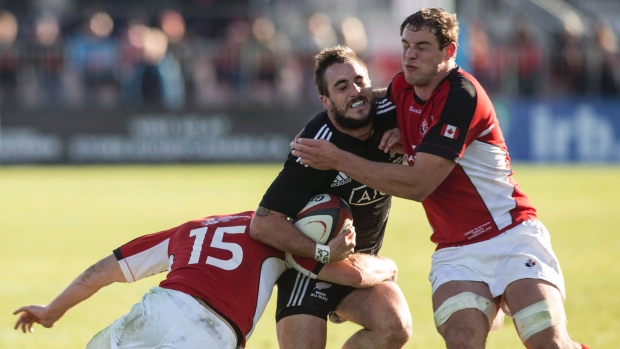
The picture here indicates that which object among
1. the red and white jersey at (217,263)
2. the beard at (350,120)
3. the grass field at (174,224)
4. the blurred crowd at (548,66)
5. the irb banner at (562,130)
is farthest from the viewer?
the blurred crowd at (548,66)

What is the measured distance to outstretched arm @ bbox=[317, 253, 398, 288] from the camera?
639 centimetres

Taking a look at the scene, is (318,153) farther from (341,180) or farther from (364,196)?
(364,196)

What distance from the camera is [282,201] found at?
642 cm

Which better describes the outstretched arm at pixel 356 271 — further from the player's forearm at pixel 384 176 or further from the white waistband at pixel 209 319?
the white waistband at pixel 209 319

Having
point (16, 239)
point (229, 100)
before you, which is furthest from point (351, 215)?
point (229, 100)

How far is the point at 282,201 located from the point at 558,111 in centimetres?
1822

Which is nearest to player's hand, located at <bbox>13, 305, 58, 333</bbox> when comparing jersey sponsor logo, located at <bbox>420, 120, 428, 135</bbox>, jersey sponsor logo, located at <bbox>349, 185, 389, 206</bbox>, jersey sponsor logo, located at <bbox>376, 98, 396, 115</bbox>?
jersey sponsor logo, located at <bbox>349, 185, 389, 206</bbox>

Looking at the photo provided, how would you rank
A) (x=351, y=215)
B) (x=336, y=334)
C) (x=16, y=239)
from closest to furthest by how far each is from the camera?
(x=351, y=215)
(x=336, y=334)
(x=16, y=239)

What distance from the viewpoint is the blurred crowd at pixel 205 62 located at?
76.3 ft

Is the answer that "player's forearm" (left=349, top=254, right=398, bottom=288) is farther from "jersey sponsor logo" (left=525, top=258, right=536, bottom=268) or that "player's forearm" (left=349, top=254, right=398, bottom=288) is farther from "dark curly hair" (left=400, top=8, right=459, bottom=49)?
"dark curly hair" (left=400, top=8, right=459, bottom=49)

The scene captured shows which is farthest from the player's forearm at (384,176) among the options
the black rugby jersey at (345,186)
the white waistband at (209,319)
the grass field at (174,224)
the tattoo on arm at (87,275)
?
the grass field at (174,224)

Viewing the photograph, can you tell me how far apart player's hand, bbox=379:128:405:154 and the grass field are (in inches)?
74.5

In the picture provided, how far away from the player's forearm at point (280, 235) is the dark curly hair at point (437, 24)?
1.43 m

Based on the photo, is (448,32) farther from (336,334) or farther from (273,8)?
(273,8)
